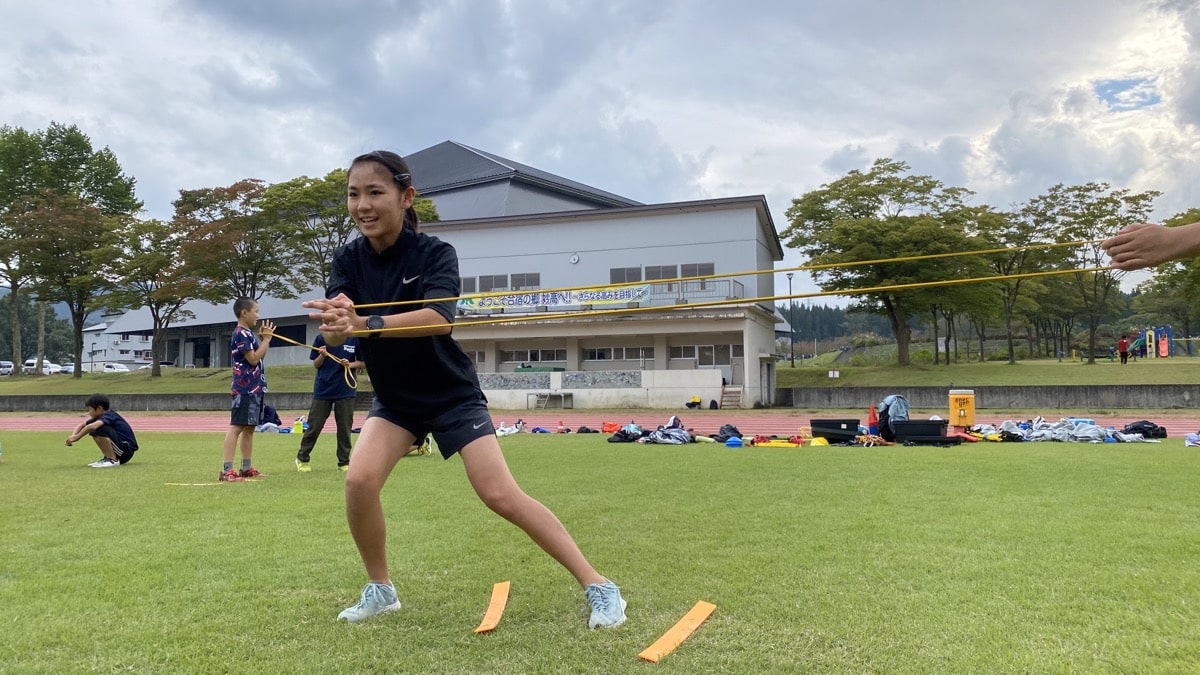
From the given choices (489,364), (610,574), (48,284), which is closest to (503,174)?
(489,364)

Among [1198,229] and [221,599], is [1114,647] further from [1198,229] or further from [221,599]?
[221,599]

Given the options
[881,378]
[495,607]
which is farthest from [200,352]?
[495,607]

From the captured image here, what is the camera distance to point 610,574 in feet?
13.4

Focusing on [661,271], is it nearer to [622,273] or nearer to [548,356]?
[622,273]

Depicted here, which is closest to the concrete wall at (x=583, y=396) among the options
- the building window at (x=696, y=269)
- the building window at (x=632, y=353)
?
the building window at (x=632, y=353)

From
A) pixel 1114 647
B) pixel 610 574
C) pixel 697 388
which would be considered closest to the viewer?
pixel 1114 647

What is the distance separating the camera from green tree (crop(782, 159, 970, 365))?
35.8m

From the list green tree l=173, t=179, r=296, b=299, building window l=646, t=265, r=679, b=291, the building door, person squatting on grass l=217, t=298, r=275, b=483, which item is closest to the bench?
building window l=646, t=265, r=679, b=291

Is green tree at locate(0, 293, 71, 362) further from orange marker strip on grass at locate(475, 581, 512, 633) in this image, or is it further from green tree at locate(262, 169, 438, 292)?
orange marker strip on grass at locate(475, 581, 512, 633)

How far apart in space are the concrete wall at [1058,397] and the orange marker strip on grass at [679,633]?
946 inches

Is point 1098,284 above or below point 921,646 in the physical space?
above

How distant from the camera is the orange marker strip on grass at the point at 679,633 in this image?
9.25ft

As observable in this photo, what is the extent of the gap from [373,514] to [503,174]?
46.3 meters

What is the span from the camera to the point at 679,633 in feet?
9.98
